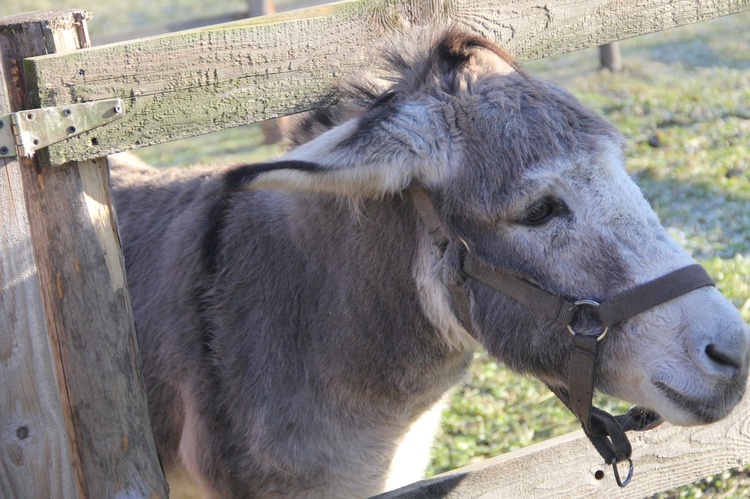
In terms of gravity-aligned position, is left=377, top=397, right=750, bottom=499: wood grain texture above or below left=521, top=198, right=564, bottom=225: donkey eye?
below

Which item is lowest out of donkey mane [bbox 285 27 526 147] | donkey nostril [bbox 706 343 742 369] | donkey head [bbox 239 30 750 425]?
donkey nostril [bbox 706 343 742 369]

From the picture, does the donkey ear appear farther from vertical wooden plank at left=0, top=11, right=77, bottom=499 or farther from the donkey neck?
vertical wooden plank at left=0, top=11, right=77, bottom=499

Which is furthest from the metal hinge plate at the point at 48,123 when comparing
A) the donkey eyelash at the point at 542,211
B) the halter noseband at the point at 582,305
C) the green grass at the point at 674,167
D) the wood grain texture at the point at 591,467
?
the green grass at the point at 674,167

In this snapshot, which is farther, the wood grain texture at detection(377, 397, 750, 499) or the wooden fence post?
the wood grain texture at detection(377, 397, 750, 499)

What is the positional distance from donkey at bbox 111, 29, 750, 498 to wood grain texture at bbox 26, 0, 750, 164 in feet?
0.49

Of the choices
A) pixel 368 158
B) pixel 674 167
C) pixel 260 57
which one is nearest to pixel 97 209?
pixel 260 57

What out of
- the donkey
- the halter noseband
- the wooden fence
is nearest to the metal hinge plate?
the wooden fence

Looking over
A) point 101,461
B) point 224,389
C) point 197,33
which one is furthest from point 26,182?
point 224,389

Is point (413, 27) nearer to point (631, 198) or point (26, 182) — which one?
point (631, 198)

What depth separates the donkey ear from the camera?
2021 mm

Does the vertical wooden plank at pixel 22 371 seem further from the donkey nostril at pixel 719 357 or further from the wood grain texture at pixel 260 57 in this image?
the donkey nostril at pixel 719 357

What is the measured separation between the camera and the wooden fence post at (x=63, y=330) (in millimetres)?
1998

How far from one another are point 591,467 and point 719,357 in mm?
860

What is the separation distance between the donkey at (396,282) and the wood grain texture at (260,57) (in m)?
0.15
